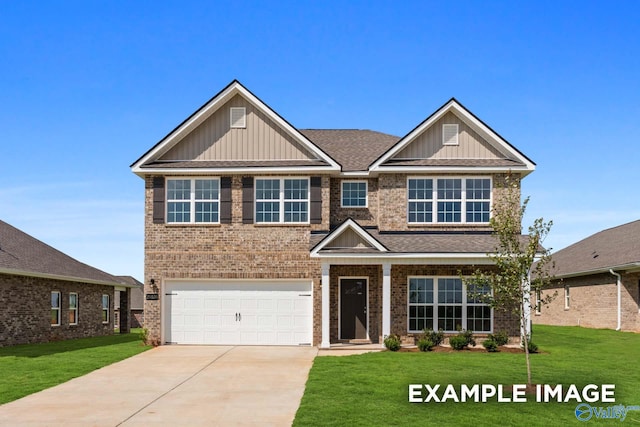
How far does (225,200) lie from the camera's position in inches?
976

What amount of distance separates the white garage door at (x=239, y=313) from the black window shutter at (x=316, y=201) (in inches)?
93.7

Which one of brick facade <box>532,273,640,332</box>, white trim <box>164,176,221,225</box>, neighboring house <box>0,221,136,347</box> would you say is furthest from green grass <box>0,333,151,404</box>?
brick facade <box>532,273,640,332</box>

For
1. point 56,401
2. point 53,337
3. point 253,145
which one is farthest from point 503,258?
point 53,337

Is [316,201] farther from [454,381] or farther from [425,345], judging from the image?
[454,381]

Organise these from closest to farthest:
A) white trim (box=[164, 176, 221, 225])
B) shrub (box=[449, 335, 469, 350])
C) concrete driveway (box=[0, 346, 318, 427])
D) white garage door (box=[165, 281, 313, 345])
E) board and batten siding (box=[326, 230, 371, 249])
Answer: concrete driveway (box=[0, 346, 318, 427]) < shrub (box=[449, 335, 469, 350]) < board and batten siding (box=[326, 230, 371, 249]) < white garage door (box=[165, 281, 313, 345]) < white trim (box=[164, 176, 221, 225])

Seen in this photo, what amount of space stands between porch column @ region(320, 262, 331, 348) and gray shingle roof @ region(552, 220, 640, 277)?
15.8 meters

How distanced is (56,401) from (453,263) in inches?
544

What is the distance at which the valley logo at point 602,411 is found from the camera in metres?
12.1

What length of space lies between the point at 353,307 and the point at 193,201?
23.1 ft

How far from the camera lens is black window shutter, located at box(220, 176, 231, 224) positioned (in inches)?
974

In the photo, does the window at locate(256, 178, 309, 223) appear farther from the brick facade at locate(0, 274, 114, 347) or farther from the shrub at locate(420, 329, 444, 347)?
the brick facade at locate(0, 274, 114, 347)

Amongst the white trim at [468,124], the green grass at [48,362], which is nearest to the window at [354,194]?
the white trim at [468,124]

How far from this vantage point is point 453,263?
75.9 ft

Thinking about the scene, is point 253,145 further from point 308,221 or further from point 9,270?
point 9,270
